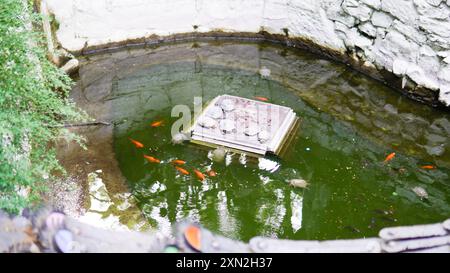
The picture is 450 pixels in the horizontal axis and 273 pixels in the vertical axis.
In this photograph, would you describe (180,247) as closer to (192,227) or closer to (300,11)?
(192,227)

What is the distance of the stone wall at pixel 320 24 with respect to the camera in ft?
23.8

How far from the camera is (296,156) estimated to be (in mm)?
6289

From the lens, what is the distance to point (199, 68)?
328 inches

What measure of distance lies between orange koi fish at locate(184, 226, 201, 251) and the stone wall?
5688 mm

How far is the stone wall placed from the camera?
725 centimetres

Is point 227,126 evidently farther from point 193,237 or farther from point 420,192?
point 193,237

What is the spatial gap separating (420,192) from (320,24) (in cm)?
396

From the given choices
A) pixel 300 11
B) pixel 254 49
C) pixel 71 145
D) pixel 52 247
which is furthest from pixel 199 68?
pixel 52 247

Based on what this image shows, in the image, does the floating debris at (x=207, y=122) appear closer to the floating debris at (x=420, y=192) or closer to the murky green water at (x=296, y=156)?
the murky green water at (x=296, y=156)

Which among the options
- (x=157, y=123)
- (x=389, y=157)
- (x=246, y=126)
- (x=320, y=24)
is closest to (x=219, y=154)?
(x=246, y=126)

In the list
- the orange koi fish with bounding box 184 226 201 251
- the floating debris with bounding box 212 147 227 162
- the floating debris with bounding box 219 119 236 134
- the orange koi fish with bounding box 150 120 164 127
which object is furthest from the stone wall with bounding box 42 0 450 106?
the orange koi fish with bounding box 184 226 201 251

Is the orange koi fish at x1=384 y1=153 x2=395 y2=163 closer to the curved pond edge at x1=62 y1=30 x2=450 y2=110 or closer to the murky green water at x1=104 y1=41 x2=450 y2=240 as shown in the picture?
the murky green water at x1=104 y1=41 x2=450 y2=240

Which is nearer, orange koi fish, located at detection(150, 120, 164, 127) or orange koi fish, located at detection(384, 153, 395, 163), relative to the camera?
orange koi fish, located at detection(384, 153, 395, 163)

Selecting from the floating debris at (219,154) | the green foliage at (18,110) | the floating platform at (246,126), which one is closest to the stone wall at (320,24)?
the floating platform at (246,126)
